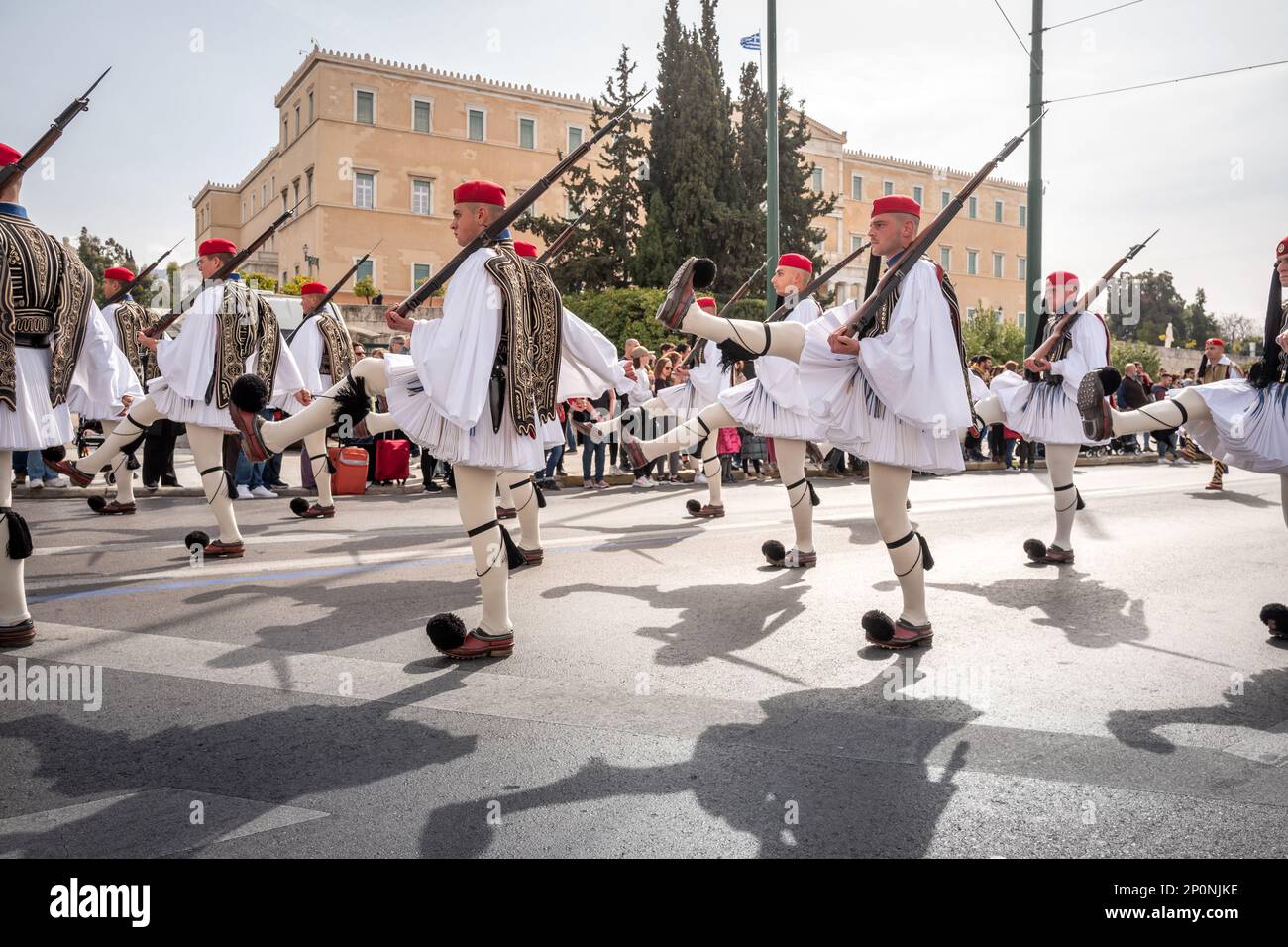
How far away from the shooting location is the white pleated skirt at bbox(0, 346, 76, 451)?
Answer: 5.06 meters

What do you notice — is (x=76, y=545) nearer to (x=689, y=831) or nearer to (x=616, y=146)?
(x=689, y=831)

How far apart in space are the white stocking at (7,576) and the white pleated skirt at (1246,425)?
6472mm

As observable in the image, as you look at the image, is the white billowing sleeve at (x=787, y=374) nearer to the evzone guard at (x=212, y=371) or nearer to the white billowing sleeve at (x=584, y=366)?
the white billowing sleeve at (x=584, y=366)

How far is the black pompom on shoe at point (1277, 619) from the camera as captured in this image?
550 cm

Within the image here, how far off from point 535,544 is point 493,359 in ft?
11.1

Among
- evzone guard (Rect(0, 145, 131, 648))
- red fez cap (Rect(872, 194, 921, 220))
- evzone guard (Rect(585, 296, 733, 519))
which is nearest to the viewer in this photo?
evzone guard (Rect(0, 145, 131, 648))

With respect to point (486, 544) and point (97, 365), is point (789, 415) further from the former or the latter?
point (97, 365)

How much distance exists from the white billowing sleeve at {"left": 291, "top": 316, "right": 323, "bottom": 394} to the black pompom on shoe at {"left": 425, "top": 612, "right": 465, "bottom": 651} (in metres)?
7.57

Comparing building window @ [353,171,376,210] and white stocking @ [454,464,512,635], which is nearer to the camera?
white stocking @ [454,464,512,635]

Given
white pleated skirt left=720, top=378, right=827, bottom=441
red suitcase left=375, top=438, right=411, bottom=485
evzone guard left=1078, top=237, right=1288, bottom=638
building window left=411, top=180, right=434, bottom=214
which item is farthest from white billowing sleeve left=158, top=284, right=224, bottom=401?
building window left=411, top=180, right=434, bottom=214

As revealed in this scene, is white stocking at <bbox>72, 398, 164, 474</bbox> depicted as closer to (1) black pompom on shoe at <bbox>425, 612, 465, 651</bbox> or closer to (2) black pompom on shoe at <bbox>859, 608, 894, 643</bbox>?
(1) black pompom on shoe at <bbox>425, 612, 465, 651</bbox>

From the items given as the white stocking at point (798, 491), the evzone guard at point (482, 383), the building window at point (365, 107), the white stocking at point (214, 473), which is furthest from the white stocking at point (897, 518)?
the building window at point (365, 107)

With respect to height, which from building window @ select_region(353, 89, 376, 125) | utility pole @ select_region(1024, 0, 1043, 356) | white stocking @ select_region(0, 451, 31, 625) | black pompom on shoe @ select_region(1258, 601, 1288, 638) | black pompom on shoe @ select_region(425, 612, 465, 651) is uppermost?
building window @ select_region(353, 89, 376, 125)
